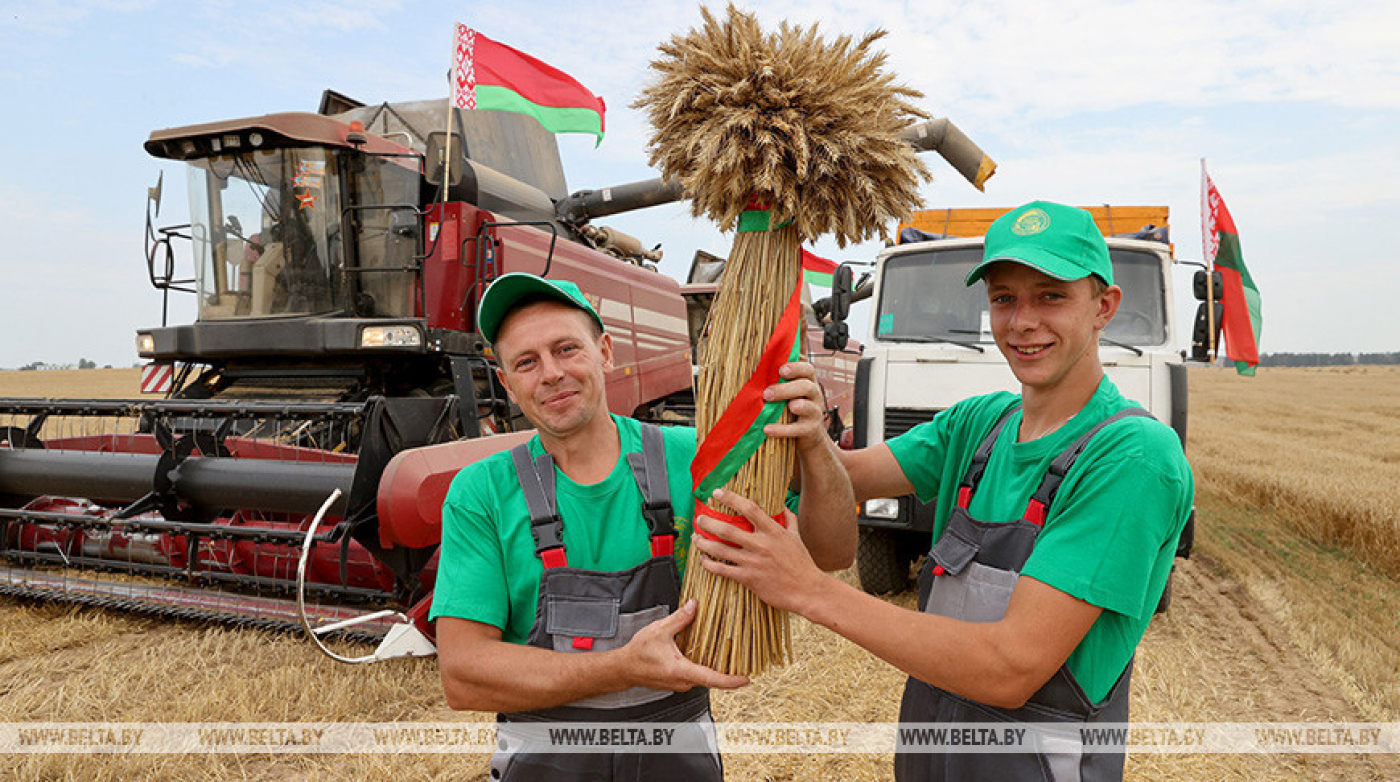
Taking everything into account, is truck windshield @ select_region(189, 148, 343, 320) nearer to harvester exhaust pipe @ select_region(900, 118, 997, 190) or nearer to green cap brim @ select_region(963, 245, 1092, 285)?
harvester exhaust pipe @ select_region(900, 118, 997, 190)

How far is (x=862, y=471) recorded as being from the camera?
1.84 m

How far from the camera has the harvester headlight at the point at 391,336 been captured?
5.48 meters

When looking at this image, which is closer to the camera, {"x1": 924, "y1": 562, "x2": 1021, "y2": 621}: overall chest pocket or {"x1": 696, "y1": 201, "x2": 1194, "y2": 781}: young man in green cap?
{"x1": 696, "y1": 201, "x2": 1194, "y2": 781}: young man in green cap

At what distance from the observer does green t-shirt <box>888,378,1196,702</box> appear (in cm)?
127

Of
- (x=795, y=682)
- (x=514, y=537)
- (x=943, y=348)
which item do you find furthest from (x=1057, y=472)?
(x=943, y=348)

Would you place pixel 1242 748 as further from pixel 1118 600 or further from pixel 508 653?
pixel 508 653

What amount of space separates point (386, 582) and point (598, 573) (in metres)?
3.44

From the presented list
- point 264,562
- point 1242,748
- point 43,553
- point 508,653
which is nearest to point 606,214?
point 264,562

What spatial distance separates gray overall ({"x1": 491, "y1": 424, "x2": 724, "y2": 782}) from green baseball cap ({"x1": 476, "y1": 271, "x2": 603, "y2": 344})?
Result: 0.29 metres

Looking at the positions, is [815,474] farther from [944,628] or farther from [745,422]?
[944,628]

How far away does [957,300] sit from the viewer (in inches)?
212

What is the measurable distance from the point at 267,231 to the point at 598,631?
5522 mm

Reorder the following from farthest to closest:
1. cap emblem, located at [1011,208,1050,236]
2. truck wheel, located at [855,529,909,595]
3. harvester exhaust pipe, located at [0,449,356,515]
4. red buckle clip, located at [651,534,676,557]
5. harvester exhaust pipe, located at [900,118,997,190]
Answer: truck wheel, located at [855,529,909,595] → harvester exhaust pipe, located at [0,449,356,515] → harvester exhaust pipe, located at [900,118,997,190] → red buckle clip, located at [651,534,676,557] → cap emblem, located at [1011,208,1050,236]

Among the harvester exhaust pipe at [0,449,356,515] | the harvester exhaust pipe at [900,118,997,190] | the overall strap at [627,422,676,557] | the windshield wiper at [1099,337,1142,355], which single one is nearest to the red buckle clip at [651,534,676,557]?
the overall strap at [627,422,676,557]
